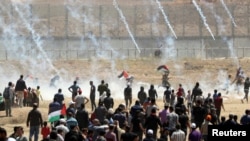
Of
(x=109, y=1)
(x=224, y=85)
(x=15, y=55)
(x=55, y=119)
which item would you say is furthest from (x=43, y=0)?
(x=55, y=119)

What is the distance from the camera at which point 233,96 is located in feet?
151

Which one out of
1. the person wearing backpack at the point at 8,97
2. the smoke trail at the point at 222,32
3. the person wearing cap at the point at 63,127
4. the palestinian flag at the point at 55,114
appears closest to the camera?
the person wearing cap at the point at 63,127

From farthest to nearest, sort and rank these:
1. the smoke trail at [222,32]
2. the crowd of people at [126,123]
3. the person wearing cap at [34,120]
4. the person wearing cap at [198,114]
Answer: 1. the smoke trail at [222,32]
2. the person wearing cap at [198,114]
3. the person wearing cap at [34,120]
4. the crowd of people at [126,123]

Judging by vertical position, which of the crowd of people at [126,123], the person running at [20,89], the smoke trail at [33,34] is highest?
the smoke trail at [33,34]

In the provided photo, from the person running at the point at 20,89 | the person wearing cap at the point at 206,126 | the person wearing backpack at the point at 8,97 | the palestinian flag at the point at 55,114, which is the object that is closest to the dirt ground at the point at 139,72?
the person running at the point at 20,89

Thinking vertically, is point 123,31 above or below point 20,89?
above

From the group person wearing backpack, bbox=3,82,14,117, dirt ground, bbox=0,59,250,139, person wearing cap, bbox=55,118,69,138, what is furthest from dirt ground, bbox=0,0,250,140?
person wearing cap, bbox=55,118,69,138

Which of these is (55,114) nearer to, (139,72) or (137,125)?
(137,125)

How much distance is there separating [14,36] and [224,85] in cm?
3314

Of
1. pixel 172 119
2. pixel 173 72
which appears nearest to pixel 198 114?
pixel 172 119

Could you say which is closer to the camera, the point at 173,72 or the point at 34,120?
the point at 34,120

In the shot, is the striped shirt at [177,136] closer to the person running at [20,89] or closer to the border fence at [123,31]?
the person running at [20,89]

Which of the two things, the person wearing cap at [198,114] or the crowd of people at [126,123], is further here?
the person wearing cap at [198,114]

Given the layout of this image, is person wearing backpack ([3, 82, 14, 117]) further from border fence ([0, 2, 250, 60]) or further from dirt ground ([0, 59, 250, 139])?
border fence ([0, 2, 250, 60])
